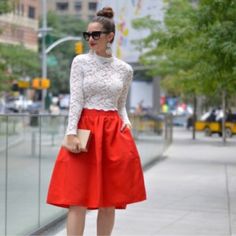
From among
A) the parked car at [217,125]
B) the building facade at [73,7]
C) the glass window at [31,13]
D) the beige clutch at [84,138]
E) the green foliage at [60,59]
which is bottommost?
the parked car at [217,125]

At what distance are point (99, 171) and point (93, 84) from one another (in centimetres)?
63

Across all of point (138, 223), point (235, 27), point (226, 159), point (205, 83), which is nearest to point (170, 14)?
point (226, 159)

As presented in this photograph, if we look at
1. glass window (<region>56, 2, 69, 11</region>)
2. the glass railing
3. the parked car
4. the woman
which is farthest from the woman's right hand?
glass window (<region>56, 2, 69, 11</region>)

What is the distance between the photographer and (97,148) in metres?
5.21

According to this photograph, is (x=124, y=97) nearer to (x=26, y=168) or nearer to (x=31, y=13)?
(x=26, y=168)

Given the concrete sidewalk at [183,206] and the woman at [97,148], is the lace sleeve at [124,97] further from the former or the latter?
the concrete sidewalk at [183,206]

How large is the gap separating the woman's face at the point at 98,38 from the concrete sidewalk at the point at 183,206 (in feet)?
9.31

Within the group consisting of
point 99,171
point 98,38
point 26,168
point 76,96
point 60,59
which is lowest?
point 26,168

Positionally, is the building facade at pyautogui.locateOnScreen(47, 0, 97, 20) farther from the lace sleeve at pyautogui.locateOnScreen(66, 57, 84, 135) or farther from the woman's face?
the lace sleeve at pyautogui.locateOnScreen(66, 57, 84, 135)

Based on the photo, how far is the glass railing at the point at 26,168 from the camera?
6773mm

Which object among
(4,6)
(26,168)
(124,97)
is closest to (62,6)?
(4,6)

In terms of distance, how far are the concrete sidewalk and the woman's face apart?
2.84 metres

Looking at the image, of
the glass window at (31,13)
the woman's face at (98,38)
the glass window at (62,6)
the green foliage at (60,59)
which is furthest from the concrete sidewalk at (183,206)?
the glass window at (62,6)

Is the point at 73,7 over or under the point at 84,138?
over
